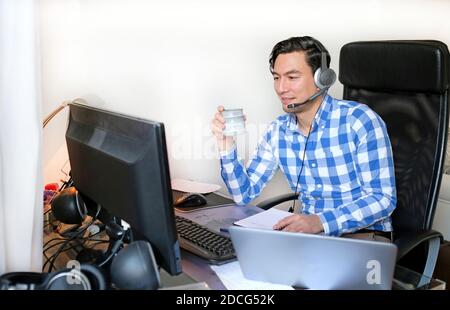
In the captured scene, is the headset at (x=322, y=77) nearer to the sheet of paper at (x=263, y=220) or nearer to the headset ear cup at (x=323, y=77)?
the headset ear cup at (x=323, y=77)

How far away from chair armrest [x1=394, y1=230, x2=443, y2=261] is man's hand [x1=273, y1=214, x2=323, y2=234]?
0.76 ft

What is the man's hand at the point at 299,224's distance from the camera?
125cm

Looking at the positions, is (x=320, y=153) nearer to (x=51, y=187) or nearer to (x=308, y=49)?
(x=308, y=49)

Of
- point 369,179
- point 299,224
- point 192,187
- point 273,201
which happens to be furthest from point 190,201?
point 369,179

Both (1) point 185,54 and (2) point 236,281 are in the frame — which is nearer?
(2) point 236,281

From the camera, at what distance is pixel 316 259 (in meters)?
0.89

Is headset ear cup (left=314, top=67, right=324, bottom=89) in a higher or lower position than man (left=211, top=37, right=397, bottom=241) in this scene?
higher

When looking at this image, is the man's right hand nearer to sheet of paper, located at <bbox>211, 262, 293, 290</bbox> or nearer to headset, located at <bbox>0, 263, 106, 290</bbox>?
sheet of paper, located at <bbox>211, 262, 293, 290</bbox>

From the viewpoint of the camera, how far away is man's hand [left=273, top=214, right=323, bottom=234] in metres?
1.25

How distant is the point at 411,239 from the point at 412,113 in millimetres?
459

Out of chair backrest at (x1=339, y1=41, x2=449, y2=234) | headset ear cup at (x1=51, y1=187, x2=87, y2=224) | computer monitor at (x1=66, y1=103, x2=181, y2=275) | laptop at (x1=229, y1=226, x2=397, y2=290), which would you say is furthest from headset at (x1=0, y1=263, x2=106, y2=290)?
chair backrest at (x1=339, y1=41, x2=449, y2=234)

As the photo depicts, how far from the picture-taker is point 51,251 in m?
1.25

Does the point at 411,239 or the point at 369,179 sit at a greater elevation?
the point at 369,179
